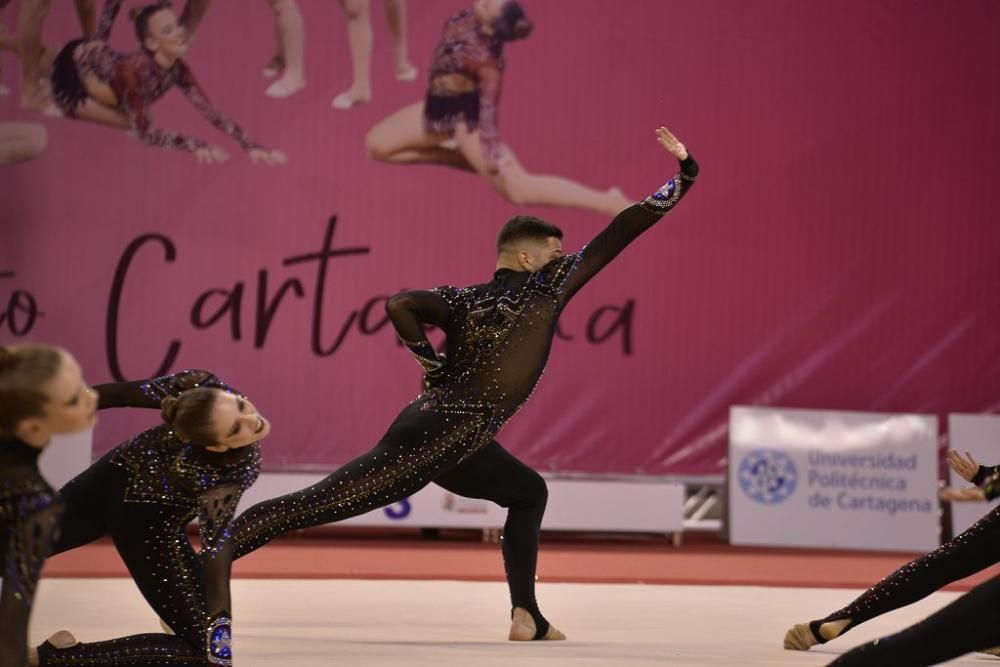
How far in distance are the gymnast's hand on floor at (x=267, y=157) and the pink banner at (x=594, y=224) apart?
5 centimetres

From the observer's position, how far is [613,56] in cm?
1053

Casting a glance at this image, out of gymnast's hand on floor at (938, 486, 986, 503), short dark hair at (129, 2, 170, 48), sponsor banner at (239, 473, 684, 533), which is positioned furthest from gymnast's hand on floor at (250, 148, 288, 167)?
gymnast's hand on floor at (938, 486, 986, 503)

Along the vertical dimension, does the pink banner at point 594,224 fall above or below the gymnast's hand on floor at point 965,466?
above

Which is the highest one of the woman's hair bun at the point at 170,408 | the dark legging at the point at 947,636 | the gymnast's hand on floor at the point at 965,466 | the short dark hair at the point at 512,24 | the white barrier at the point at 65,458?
the short dark hair at the point at 512,24

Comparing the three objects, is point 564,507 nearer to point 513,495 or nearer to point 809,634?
point 513,495

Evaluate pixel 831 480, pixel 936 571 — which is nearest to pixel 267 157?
pixel 831 480

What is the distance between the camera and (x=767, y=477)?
10023 mm

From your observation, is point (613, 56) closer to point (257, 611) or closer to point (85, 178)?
point (85, 178)

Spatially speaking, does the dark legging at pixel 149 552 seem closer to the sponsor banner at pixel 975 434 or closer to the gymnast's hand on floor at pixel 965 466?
the gymnast's hand on floor at pixel 965 466

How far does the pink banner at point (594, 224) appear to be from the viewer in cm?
1001

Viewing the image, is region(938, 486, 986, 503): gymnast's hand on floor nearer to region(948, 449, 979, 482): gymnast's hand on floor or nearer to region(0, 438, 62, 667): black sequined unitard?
region(948, 449, 979, 482): gymnast's hand on floor

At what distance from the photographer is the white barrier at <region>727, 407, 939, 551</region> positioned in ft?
32.6

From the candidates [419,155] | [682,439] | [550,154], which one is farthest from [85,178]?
[682,439]

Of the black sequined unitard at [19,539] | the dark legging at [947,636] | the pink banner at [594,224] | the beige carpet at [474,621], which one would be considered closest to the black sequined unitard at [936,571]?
the beige carpet at [474,621]
